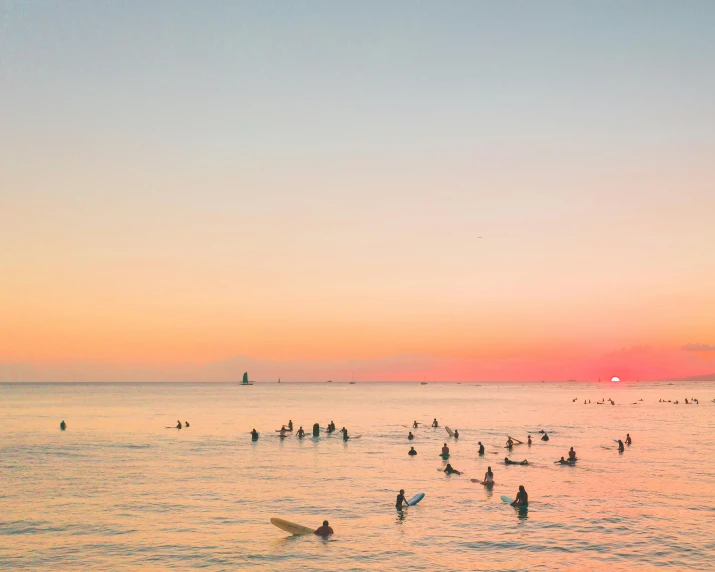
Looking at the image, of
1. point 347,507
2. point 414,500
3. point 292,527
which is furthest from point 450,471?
point 292,527

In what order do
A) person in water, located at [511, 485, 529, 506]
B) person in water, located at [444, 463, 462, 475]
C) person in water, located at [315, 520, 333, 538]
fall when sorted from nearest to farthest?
person in water, located at [315, 520, 333, 538], person in water, located at [511, 485, 529, 506], person in water, located at [444, 463, 462, 475]

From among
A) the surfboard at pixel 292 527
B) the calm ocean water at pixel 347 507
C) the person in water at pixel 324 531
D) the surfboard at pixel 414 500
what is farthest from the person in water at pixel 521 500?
the surfboard at pixel 292 527

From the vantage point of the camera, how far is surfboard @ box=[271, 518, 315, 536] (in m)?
34.2

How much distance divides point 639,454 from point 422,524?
1633 inches

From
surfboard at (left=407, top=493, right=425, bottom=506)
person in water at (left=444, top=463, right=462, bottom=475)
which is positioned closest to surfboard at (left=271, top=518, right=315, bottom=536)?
surfboard at (left=407, top=493, right=425, bottom=506)

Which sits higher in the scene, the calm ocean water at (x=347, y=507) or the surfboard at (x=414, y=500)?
the surfboard at (x=414, y=500)

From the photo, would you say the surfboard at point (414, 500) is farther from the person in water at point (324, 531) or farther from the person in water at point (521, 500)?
the person in water at point (324, 531)

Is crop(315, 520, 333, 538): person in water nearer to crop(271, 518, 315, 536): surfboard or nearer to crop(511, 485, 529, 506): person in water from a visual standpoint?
crop(271, 518, 315, 536): surfboard

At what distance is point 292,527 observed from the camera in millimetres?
34312

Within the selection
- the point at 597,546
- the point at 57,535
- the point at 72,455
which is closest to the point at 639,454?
the point at 597,546

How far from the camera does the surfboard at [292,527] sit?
34.2 meters

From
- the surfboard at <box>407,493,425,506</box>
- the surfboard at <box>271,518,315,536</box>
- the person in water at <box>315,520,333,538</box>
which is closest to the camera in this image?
the person in water at <box>315,520,333,538</box>

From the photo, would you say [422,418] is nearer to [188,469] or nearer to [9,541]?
[188,469]

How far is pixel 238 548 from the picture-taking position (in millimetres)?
31578
